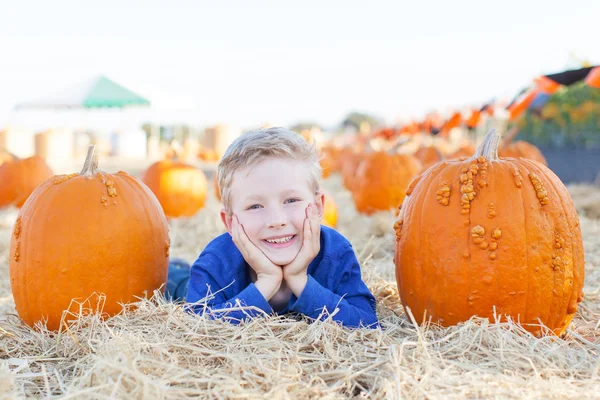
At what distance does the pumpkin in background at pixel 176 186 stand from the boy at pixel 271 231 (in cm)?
472

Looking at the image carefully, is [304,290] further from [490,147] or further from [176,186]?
[176,186]

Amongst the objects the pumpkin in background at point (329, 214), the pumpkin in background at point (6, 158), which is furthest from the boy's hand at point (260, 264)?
the pumpkin in background at point (6, 158)

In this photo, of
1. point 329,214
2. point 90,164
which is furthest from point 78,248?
point 329,214

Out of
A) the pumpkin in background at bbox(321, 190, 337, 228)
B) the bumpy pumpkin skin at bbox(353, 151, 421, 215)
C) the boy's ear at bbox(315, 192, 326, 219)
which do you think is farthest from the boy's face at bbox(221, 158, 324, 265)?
the bumpy pumpkin skin at bbox(353, 151, 421, 215)

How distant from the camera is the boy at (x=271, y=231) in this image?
2529mm

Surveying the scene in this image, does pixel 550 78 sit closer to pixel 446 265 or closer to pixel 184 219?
pixel 184 219

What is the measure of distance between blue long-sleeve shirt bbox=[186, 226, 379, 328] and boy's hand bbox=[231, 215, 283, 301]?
4cm

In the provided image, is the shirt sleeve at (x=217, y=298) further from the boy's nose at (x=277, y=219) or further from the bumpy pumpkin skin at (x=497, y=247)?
the bumpy pumpkin skin at (x=497, y=247)

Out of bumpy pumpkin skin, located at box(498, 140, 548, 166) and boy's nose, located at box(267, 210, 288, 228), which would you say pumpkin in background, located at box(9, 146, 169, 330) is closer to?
boy's nose, located at box(267, 210, 288, 228)

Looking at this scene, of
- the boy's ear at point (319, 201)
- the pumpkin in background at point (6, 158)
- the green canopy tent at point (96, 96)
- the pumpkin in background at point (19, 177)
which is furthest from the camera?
the green canopy tent at point (96, 96)

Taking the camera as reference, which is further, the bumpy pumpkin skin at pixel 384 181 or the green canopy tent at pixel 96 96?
the green canopy tent at pixel 96 96

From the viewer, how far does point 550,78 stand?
6816mm

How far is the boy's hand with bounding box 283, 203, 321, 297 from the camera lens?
8.30ft

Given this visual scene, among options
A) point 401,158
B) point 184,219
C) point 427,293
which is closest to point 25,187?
point 184,219
